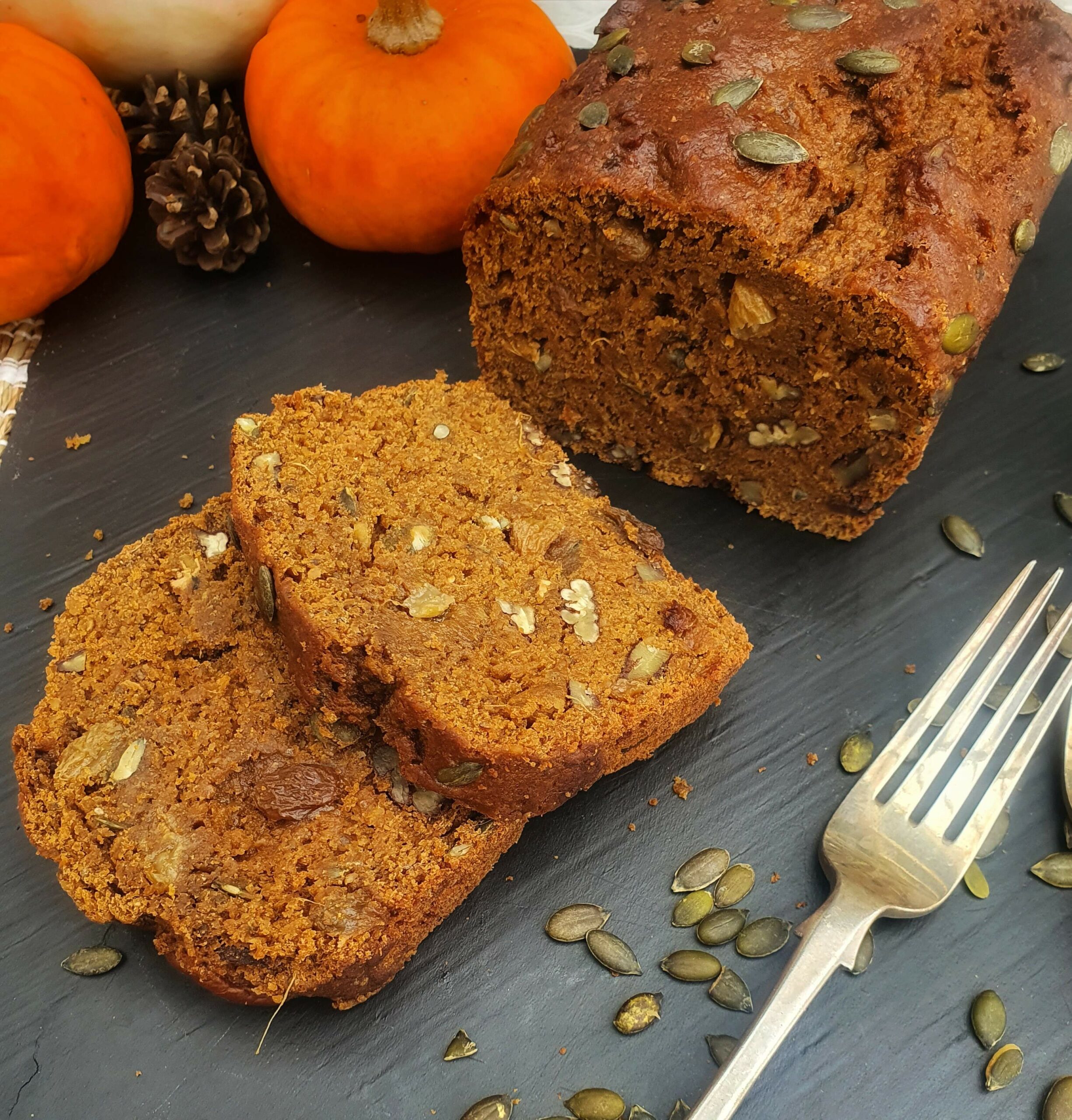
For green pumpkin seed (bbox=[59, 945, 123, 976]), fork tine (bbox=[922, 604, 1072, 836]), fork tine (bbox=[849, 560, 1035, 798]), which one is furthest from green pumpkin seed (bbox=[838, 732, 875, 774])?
green pumpkin seed (bbox=[59, 945, 123, 976])

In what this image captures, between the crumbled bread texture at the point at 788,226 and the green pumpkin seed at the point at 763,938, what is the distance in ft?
3.48

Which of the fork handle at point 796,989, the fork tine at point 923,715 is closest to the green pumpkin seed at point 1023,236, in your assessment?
the fork tine at point 923,715

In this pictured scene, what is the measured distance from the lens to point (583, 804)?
233cm

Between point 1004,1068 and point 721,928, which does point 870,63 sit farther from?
point 1004,1068

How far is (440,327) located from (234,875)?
5.74 ft

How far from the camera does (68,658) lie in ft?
7.22

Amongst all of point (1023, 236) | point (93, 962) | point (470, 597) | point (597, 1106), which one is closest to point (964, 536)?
point (1023, 236)

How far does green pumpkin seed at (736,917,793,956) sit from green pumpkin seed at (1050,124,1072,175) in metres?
1.90

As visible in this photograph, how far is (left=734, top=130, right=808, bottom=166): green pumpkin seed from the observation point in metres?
2.19

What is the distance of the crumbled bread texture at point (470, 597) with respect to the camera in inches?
77.8

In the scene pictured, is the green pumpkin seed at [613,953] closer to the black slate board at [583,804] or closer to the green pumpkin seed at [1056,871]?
the black slate board at [583,804]

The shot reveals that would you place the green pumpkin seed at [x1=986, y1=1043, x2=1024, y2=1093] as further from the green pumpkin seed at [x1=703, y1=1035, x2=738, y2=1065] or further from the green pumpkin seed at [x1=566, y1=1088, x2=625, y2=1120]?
the green pumpkin seed at [x1=566, y1=1088, x2=625, y2=1120]

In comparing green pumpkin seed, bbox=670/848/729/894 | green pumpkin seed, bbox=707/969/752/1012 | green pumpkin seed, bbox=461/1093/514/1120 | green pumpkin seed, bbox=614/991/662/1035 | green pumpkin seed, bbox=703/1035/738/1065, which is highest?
green pumpkin seed, bbox=670/848/729/894

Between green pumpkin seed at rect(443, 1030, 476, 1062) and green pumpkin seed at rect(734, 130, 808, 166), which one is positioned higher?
green pumpkin seed at rect(734, 130, 808, 166)
